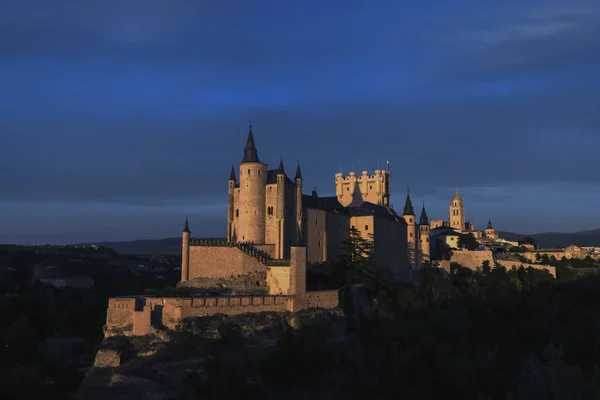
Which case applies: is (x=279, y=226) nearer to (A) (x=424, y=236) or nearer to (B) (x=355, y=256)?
(B) (x=355, y=256)

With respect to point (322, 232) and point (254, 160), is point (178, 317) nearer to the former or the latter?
point (254, 160)

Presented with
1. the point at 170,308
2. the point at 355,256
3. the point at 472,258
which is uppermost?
the point at 472,258

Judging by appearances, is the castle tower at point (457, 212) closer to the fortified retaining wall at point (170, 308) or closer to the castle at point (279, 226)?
the castle at point (279, 226)

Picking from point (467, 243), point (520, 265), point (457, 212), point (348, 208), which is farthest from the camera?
point (457, 212)

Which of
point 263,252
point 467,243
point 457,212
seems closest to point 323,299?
point 263,252

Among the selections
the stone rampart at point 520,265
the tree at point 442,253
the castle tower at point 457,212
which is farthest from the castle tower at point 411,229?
the castle tower at point 457,212

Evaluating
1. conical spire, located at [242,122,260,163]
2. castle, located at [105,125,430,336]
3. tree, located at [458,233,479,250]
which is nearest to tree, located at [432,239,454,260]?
tree, located at [458,233,479,250]
